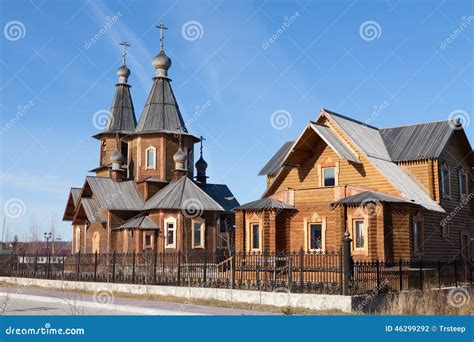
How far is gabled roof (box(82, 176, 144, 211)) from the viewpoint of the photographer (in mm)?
34219

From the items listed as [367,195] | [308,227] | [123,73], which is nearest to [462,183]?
[367,195]

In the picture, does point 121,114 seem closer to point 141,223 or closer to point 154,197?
point 154,197

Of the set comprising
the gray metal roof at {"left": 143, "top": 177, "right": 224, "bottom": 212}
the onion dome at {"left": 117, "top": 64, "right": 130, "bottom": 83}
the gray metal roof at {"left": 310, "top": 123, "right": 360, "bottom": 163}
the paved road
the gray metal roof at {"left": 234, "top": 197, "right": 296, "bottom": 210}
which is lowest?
the paved road

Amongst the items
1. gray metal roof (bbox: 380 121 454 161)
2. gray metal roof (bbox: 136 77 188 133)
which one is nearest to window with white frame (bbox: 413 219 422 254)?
gray metal roof (bbox: 380 121 454 161)

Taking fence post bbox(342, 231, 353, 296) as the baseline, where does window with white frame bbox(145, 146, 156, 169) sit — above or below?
above

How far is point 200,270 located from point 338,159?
26.7 ft

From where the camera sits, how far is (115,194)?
115ft

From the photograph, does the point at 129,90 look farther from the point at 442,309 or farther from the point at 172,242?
the point at 442,309

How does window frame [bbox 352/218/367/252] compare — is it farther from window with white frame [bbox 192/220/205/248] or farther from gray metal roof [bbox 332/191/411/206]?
window with white frame [bbox 192/220/205/248]

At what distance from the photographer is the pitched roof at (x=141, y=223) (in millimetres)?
32375

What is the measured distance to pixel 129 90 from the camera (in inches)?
1730

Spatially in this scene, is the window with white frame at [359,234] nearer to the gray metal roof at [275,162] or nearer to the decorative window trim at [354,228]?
the decorative window trim at [354,228]

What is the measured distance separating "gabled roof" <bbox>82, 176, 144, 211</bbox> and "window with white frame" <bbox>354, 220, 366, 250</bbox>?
16105 mm

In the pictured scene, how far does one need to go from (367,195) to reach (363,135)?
4585 mm
